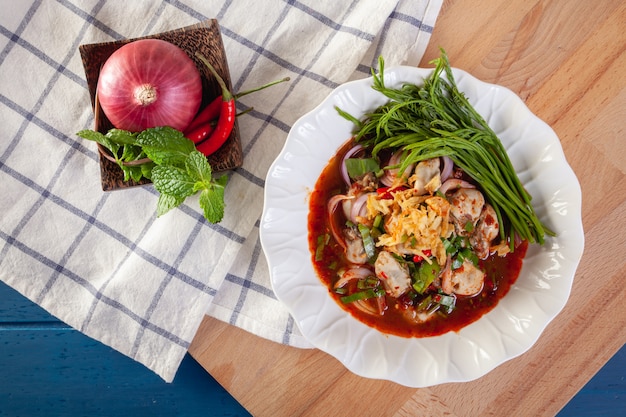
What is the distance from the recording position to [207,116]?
6.67 feet

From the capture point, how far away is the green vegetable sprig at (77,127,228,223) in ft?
6.07

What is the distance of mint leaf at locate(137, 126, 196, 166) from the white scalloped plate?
324 millimetres

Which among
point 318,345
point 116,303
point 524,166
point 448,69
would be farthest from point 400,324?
point 116,303

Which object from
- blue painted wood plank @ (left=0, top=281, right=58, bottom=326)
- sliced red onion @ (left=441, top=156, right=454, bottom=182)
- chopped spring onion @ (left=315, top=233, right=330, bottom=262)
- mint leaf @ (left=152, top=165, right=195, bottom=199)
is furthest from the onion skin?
blue painted wood plank @ (left=0, top=281, right=58, bottom=326)

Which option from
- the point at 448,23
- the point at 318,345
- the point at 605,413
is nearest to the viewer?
the point at 318,345

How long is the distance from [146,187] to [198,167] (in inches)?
18.1

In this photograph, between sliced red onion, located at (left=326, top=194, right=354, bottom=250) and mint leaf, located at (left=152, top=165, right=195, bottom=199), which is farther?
sliced red onion, located at (left=326, top=194, right=354, bottom=250)

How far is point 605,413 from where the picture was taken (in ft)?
8.45

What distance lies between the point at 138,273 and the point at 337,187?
88 cm

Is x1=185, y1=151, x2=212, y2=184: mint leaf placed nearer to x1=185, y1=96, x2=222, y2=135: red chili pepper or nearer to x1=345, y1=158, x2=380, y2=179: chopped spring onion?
x1=185, y1=96, x2=222, y2=135: red chili pepper

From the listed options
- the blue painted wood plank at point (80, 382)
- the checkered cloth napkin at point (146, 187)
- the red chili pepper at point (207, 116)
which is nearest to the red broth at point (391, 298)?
the checkered cloth napkin at point (146, 187)

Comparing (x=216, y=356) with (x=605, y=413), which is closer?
(x=216, y=356)

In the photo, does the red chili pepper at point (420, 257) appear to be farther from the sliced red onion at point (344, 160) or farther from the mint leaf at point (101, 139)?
the mint leaf at point (101, 139)

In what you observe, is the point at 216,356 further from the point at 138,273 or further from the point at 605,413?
the point at 605,413
